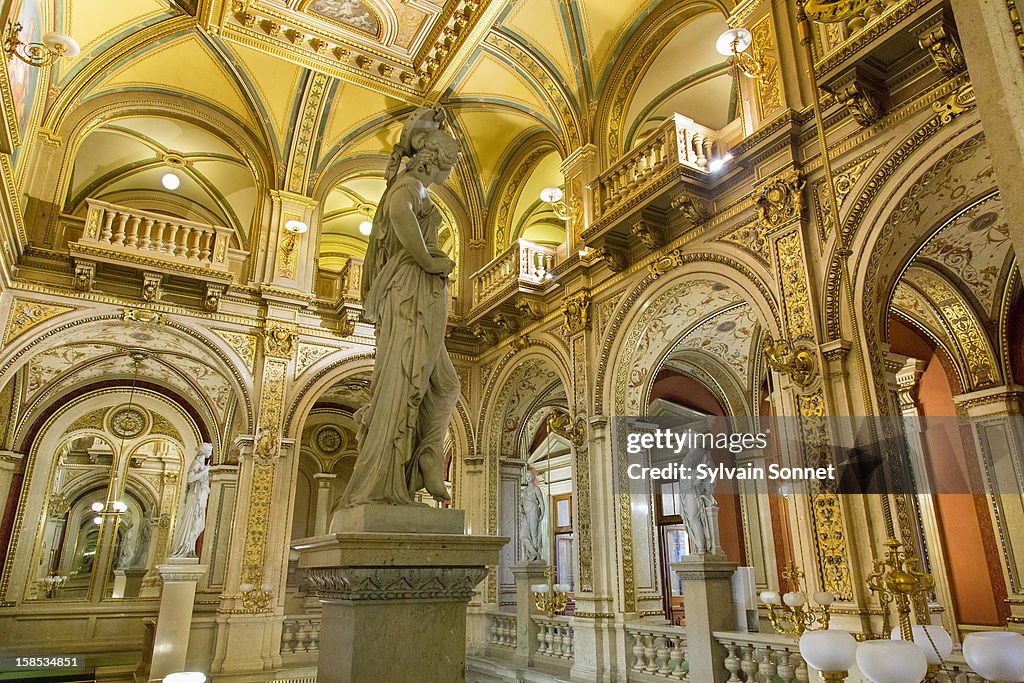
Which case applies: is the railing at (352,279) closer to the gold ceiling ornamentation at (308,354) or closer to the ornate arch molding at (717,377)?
the gold ceiling ornamentation at (308,354)

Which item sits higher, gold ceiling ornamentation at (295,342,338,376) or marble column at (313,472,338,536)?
gold ceiling ornamentation at (295,342,338,376)

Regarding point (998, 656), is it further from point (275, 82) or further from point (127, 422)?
point (127, 422)

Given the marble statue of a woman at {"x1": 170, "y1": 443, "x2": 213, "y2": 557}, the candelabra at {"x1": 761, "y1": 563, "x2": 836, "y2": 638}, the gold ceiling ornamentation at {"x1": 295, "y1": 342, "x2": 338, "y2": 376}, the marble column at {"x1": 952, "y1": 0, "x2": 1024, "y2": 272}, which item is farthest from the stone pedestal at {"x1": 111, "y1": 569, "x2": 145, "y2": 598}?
the marble column at {"x1": 952, "y1": 0, "x2": 1024, "y2": 272}

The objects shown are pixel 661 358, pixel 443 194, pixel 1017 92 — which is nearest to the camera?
pixel 1017 92


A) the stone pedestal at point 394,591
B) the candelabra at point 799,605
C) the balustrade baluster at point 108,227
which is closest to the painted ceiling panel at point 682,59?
the candelabra at point 799,605

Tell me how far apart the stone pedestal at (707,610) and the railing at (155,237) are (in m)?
8.16

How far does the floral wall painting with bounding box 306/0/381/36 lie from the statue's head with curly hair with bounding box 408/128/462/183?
7.64 meters

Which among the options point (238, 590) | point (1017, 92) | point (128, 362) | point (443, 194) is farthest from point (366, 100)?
point (1017, 92)

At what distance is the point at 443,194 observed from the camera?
42.1ft

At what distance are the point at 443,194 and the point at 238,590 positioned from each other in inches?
299

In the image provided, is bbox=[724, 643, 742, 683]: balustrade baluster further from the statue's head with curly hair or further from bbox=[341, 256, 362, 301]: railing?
bbox=[341, 256, 362, 301]: railing

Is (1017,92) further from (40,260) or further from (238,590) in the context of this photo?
(40,260)

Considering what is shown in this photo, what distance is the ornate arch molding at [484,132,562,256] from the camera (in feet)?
39.9

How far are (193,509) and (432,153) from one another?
30.9 feet
